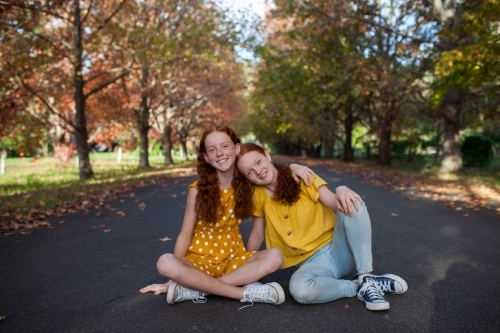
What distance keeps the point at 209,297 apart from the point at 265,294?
51 cm

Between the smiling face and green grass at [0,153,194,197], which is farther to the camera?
green grass at [0,153,194,197]

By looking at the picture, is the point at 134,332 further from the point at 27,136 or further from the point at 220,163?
the point at 27,136

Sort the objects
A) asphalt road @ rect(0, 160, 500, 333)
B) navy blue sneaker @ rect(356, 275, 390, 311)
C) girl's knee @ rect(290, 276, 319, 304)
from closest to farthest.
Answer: asphalt road @ rect(0, 160, 500, 333) → navy blue sneaker @ rect(356, 275, 390, 311) → girl's knee @ rect(290, 276, 319, 304)

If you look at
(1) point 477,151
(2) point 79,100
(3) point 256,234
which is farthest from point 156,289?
(1) point 477,151

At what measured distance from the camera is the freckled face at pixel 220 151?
331 centimetres

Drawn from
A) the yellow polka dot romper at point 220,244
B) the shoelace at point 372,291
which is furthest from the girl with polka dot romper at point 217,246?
the shoelace at point 372,291

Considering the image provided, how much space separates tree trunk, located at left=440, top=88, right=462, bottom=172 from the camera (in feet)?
49.2

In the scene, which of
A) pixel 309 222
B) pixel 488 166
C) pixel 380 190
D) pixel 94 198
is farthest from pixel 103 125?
pixel 309 222

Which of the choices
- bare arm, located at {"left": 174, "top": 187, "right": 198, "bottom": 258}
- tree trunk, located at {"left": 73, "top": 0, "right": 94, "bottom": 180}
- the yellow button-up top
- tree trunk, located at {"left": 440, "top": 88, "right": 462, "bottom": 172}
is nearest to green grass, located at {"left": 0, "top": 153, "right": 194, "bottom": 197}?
tree trunk, located at {"left": 73, "top": 0, "right": 94, "bottom": 180}

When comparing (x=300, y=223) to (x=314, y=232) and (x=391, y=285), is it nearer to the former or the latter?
(x=314, y=232)

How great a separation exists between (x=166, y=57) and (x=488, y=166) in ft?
58.2

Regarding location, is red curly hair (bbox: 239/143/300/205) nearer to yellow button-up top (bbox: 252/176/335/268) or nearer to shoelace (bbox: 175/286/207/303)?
yellow button-up top (bbox: 252/176/335/268)

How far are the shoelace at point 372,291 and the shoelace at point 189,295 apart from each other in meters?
1.24

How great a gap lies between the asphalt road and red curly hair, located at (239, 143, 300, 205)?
832 millimetres
